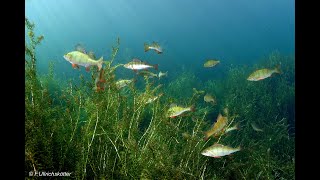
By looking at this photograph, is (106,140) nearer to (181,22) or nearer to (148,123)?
(148,123)

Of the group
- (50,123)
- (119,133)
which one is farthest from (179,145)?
(50,123)

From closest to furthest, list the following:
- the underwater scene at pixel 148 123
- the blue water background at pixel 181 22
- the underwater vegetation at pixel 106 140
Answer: the underwater vegetation at pixel 106 140 < the underwater scene at pixel 148 123 < the blue water background at pixel 181 22

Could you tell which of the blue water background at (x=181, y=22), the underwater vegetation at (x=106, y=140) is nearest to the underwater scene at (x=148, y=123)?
the underwater vegetation at (x=106, y=140)

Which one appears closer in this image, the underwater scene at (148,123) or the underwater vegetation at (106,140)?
the underwater vegetation at (106,140)

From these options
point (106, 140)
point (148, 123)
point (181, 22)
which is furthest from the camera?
point (181, 22)

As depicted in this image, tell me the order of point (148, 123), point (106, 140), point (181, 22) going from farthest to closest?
point (181, 22) → point (148, 123) → point (106, 140)

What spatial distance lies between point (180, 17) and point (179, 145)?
140 meters

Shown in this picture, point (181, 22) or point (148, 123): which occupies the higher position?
point (181, 22)

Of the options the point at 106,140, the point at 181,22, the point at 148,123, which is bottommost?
the point at 148,123

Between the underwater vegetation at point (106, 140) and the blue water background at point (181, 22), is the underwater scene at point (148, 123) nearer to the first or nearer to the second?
the underwater vegetation at point (106, 140)

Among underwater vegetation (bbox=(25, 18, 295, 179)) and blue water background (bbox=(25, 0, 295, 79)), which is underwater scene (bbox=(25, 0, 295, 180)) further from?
blue water background (bbox=(25, 0, 295, 79))

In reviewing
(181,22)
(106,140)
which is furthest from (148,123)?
(181,22)

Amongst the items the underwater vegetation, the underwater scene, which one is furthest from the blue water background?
the underwater vegetation

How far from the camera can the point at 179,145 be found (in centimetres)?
552
